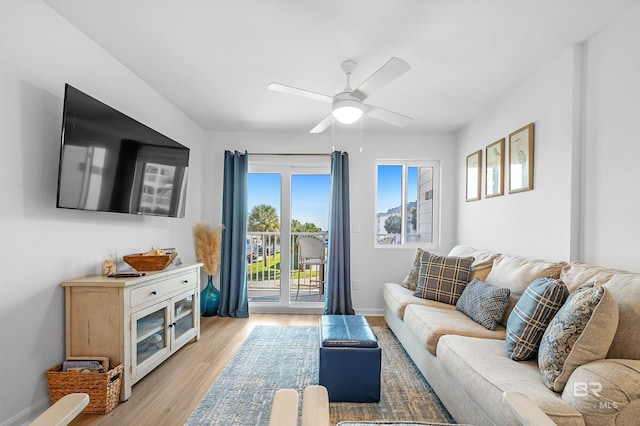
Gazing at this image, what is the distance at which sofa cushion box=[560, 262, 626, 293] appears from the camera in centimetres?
186

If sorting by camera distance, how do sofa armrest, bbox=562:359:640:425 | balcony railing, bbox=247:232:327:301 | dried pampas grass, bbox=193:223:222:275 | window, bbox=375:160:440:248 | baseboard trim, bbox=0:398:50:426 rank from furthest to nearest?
balcony railing, bbox=247:232:327:301
window, bbox=375:160:440:248
dried pampas grass, bbox=193:223:222:275
baseboard trim, bbox=0:398:50:426
sofa armrest, bbox=562:359:640:425

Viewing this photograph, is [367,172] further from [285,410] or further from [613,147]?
[285,410]

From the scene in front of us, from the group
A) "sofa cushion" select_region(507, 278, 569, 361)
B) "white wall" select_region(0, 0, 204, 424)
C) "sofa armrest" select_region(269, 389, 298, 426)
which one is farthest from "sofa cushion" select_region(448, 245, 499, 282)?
"white wall" select_region(0, 0, 204, 424)

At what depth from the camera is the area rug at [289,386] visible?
2141mm

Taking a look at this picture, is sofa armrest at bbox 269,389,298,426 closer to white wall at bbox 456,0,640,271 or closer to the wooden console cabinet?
the wooden console cabinet

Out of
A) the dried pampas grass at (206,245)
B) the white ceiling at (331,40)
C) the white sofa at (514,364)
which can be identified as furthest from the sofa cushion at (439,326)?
the dried pampas grass at (206,245)

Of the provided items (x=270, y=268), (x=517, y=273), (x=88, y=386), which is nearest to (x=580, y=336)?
(x=517, y=273)

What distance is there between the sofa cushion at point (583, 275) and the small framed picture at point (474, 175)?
6.10 ft

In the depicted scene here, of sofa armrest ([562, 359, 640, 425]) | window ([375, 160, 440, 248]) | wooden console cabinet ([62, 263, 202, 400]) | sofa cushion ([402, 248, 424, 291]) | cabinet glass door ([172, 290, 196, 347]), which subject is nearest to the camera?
sofa armrest ([562, 359, 640, 425])

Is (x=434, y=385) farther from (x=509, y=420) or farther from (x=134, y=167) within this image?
(x=134, y=167)

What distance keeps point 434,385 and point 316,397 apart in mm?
1571

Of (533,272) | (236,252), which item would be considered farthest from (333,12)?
(236,252)

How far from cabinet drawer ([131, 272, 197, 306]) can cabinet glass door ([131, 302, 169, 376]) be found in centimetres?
8

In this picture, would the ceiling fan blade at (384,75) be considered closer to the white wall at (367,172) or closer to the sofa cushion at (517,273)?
the sofa cushion at (517,273)
